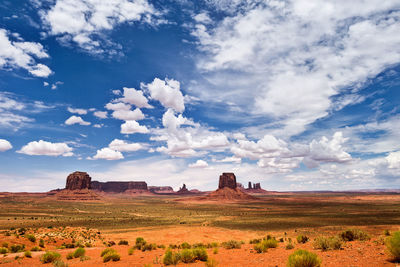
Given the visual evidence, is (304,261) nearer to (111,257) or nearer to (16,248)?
(111,257)

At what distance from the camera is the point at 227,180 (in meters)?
188

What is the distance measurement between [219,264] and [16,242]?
75.4ft

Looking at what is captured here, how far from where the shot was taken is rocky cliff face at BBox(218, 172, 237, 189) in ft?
611

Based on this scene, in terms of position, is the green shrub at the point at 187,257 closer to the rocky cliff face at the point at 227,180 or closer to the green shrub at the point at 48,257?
the green shrub at the point at 48,257

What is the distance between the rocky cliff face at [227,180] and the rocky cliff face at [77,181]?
99.8 meters

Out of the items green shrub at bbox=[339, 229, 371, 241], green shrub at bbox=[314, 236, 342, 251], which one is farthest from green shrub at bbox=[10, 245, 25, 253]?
green shrub at bbox=[339, 229, 371, 241]

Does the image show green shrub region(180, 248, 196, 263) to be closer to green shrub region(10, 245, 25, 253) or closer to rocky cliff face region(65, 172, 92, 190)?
green shrub region(10, 245, 25, 253)

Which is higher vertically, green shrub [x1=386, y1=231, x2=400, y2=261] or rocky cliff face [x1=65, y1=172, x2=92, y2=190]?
rocky cliff face [x1=65, y1=172, x2=92, y2=190]

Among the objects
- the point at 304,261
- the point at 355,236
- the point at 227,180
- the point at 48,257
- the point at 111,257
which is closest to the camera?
the point at 304,261

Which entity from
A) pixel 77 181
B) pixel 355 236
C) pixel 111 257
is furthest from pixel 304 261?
pixel 77 181

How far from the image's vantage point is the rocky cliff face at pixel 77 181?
16914 centimetres

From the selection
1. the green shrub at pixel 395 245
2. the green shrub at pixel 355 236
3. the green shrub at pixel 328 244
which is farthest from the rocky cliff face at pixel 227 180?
the green shrub at pixel 395 245

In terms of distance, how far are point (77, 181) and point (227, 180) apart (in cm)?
11020

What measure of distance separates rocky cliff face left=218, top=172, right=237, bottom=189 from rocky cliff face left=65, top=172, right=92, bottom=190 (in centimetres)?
9980
